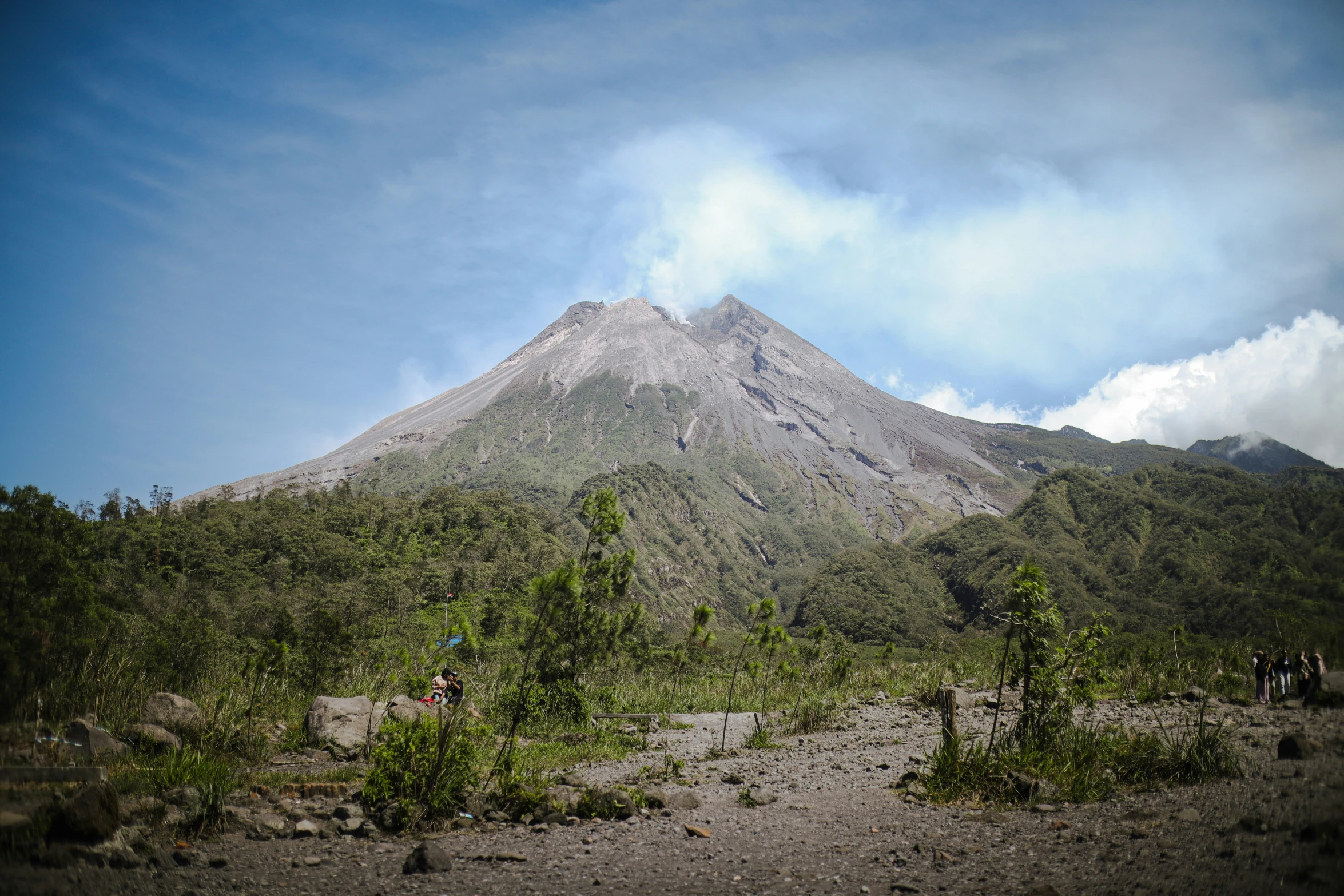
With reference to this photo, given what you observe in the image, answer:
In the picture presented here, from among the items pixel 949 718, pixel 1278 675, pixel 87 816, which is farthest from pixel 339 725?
pixel 1278 675

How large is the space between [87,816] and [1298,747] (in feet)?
31.9

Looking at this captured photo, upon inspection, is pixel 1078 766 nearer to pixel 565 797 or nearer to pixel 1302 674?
pixel 565 797

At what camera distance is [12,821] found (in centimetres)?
427

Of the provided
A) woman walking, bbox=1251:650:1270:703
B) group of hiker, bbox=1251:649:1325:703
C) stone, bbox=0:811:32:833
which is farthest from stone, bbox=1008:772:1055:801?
woman walking, bbox=1251:650:1270:703

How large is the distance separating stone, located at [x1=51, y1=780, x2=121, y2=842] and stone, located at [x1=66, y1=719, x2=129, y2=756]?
2.43m

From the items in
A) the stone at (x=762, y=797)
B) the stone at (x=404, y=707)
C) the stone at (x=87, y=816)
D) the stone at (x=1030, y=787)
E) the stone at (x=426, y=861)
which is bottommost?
the stone at (x=762, y=797)

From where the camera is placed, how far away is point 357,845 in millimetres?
5812

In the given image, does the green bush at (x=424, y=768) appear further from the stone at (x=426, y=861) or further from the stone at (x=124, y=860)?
the stone at (x=124, y=860)

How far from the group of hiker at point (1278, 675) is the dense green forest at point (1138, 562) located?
1249mm

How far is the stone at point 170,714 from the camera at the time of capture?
8562 millimetres

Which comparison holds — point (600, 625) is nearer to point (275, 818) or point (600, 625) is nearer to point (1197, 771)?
point (275, 818)

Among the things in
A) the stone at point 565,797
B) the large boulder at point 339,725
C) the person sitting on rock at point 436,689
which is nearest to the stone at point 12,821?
the stone at point 565,797

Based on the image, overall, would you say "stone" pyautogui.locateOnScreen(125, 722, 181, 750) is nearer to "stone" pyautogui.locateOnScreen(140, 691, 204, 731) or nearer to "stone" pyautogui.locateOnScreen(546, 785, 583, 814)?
"stone" pyautogui.locateOnScreen(140, 691, 204, 731)

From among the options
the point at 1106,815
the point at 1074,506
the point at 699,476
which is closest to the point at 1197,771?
the point at 1106,815
